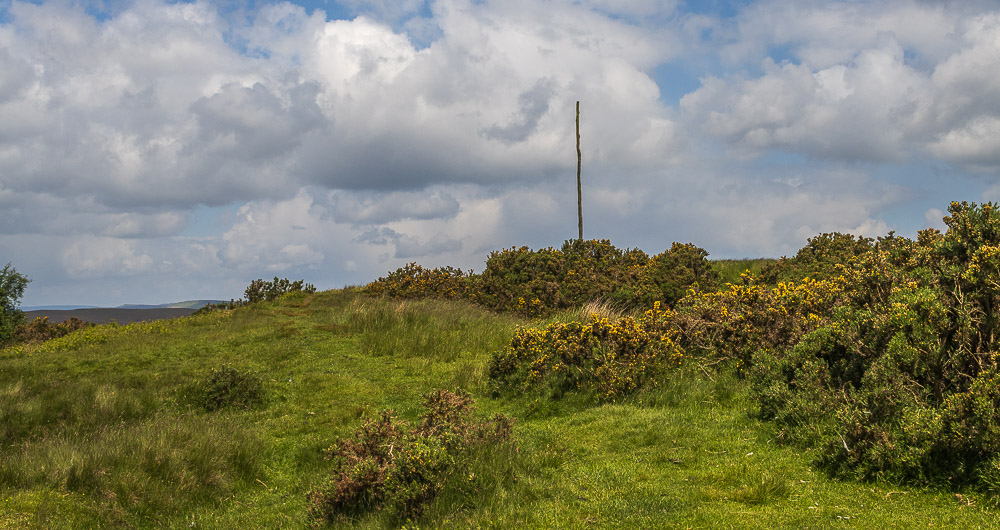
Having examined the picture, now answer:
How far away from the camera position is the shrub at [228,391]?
12125 mm

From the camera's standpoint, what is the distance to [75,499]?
7625 mm

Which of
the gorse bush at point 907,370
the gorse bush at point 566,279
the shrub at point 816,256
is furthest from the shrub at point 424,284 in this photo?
the gorse bush at point 907,370

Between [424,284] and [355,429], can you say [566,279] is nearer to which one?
[424,284]

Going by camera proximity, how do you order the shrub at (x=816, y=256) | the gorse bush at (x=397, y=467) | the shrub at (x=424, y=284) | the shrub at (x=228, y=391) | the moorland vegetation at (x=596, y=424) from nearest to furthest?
1. the moorland vegetation at (x=596, y=424)
2. the gorse bush at (x=397, y=467)
3. the shrub at (x=228, y=391)
4. the shrub at (x=816, y=256)
5. the shrub at (x=424, y=284)

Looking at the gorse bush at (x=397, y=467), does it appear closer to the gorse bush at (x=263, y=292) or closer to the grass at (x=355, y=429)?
the grass at (x=355, y=429)

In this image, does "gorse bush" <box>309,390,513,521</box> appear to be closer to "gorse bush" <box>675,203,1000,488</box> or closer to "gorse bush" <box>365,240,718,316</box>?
"gorse bush" <box>675,203,1000,488</box>

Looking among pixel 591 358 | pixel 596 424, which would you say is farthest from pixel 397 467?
pixel 591 358

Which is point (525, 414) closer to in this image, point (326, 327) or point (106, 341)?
point (326, 327)

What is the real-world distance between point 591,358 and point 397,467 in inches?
220

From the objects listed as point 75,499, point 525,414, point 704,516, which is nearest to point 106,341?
point 75,499

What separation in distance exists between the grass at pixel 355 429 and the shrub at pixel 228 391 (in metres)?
0.14

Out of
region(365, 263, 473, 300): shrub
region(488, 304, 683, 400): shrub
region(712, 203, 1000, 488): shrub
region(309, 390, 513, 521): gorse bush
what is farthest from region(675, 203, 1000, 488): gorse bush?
region(365, 263, 473, 300): shrub

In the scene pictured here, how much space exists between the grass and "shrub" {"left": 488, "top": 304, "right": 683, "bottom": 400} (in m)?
0.36

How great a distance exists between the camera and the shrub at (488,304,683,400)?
431 inches
